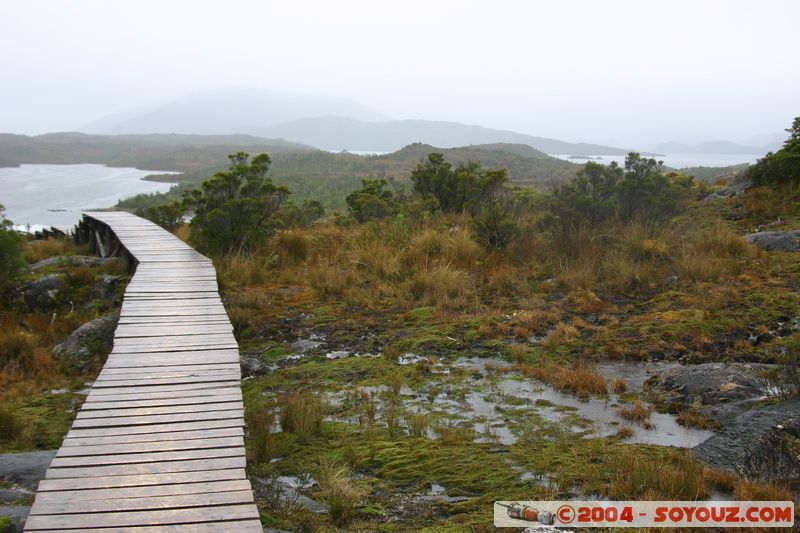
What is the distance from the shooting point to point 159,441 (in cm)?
381

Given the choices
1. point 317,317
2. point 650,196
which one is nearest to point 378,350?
point 317,317

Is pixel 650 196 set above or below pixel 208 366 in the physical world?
above

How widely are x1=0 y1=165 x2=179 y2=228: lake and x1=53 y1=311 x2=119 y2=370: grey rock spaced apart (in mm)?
18700

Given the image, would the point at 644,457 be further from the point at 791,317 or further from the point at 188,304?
the point at 188,304

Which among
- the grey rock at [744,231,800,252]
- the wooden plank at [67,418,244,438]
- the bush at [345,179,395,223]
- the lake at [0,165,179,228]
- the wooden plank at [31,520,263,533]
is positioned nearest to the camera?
the wooden plank at [31,520,263,533]

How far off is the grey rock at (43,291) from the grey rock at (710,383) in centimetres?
844

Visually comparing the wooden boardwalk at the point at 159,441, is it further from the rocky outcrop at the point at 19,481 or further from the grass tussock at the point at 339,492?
the grass tussock at the point at 339,492

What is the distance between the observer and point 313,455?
434 centimetres

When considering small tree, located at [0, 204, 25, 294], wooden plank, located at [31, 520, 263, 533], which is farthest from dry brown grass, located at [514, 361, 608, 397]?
small tree, located at [0, 204, 25, 294]

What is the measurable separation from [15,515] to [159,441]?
0.80m

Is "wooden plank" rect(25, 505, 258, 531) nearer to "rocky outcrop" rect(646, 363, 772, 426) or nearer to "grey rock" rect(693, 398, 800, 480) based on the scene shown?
"grey rock" rect(693, 398, 800, 480)

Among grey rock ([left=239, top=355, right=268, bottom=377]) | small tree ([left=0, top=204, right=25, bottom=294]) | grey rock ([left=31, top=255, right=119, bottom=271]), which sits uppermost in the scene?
small tree ([left=0, top=204, right=25, bottom=294])

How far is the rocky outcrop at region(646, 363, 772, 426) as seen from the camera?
4.61 metres

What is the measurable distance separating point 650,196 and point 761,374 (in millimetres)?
7055
